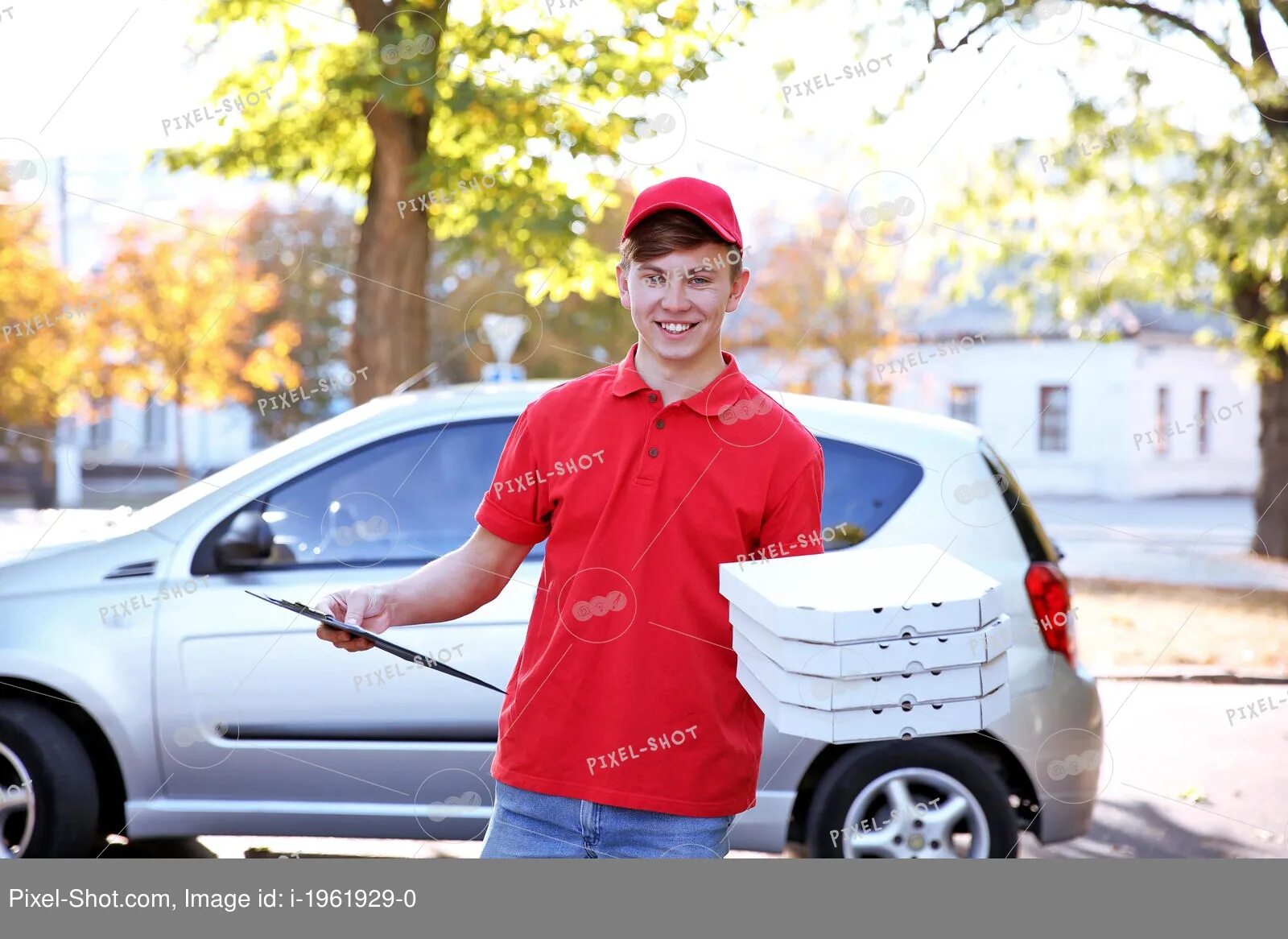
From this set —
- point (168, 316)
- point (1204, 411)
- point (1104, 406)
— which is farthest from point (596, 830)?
point (1204, 411)

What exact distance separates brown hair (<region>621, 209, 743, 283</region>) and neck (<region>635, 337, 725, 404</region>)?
15cm

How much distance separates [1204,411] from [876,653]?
110 feet

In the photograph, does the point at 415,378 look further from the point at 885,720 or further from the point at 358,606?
the point at 885,720

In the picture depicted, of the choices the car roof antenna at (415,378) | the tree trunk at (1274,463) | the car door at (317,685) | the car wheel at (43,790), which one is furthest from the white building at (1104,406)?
the car wheel at (43,790)

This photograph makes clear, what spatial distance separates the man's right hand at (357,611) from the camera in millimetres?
2205

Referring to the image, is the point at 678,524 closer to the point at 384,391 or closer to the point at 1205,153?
the point at 384,391

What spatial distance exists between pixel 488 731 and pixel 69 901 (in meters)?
1.23

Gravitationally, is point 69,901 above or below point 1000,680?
below

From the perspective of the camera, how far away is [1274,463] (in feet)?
44.7

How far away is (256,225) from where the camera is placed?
30703 mm

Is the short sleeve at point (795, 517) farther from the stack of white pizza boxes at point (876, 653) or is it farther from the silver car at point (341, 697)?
the silver car at point (341, 697)

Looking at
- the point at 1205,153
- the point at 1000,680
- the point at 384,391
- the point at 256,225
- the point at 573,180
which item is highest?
the point at 256,225

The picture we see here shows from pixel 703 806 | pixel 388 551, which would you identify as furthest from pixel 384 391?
pixel 703 806

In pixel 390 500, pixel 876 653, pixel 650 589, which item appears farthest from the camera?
pixel 390 500
